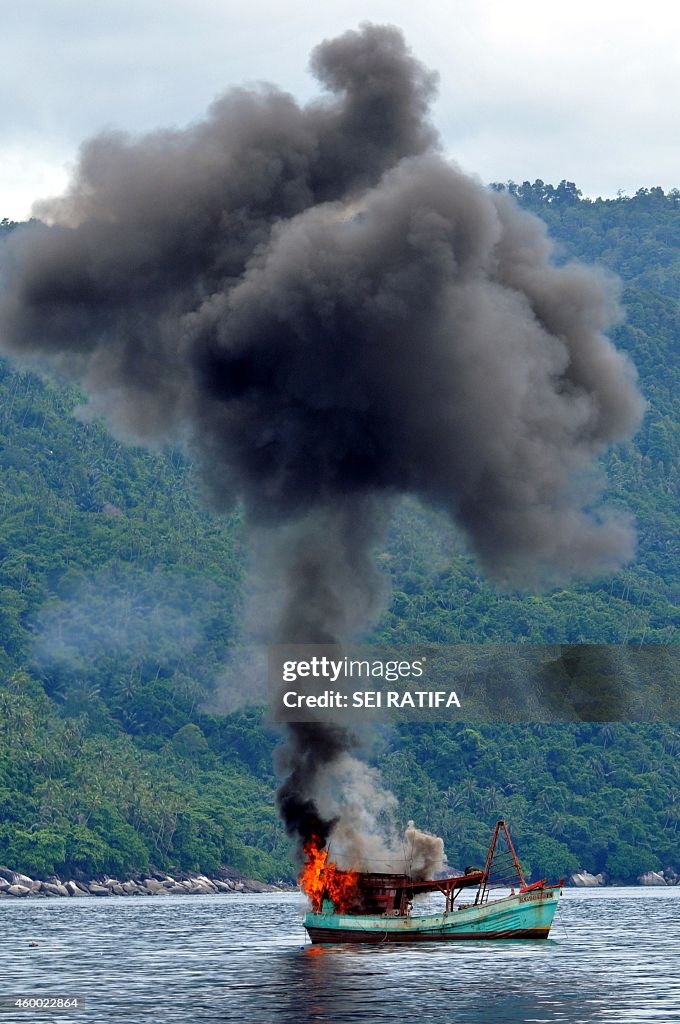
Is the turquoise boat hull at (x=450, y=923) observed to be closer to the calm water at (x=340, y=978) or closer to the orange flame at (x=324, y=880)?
the orange flame at (x=324, y=880)

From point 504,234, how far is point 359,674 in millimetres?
23858

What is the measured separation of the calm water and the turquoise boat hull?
89 centimetres

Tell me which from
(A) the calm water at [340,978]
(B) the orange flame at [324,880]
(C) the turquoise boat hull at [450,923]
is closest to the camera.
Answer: (A) the calm water at [340,978]

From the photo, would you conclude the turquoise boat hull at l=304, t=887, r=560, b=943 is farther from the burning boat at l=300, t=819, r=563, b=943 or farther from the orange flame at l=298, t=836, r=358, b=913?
the orange flame at l=298, t=836, r=358, b=913

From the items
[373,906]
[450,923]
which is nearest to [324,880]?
[373,906]

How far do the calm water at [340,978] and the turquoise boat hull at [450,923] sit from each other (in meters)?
0.89

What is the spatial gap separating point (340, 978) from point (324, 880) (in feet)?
44.1

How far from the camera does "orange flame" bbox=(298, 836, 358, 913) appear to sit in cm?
10481

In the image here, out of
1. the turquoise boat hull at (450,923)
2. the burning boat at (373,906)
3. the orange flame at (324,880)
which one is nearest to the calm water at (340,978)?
the turquoise boat hull at (450,923)

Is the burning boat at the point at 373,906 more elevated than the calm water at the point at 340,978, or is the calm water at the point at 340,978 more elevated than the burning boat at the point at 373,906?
the burning boat at the point at 373,906

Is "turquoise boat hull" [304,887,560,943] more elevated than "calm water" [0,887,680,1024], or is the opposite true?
"turquoise boat hull" [304,887,560,943]

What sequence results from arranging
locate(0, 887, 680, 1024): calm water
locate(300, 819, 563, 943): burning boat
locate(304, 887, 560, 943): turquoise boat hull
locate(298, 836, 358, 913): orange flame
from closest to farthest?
locate(0, 887, 680, 1024): calm water, locate(298, 836, 358, 913): orange flame, locate(300, 819, 563, 943): burning boat, locate(304, 887, 560, 943): turquoise boat hull

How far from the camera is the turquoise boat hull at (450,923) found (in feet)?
349

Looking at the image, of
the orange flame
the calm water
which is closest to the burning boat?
the orange flame
